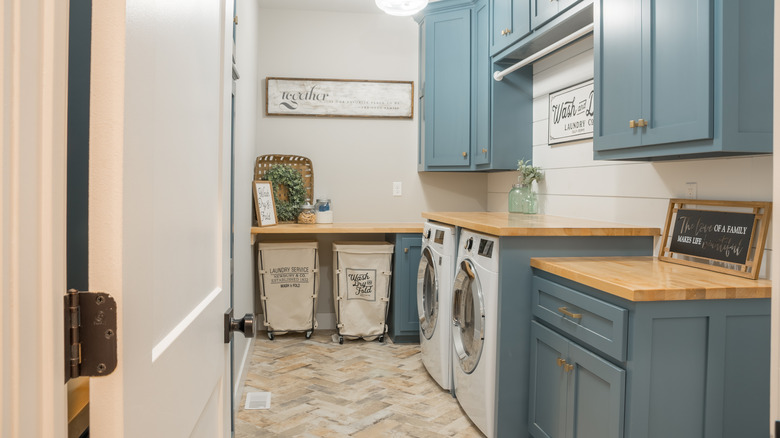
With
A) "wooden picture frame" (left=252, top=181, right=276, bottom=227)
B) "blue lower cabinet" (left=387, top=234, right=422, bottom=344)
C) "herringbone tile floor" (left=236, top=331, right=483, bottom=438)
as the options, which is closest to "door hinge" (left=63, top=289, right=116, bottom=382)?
"herringbone tile floor" (left=236, top=331, right=483, bottom=438)

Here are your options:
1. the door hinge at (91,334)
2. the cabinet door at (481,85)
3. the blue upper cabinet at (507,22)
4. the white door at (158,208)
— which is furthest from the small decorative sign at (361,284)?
the door hinge at (91,334)

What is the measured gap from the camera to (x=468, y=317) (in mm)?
2652

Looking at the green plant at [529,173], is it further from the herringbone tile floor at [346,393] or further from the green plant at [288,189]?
the green plant at [288,189]

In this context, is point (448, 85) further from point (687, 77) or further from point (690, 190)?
point (687, 77)

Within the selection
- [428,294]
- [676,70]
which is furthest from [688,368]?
[428,294]

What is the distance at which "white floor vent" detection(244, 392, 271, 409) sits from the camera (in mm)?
2859

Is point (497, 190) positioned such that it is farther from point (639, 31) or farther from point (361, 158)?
point (639, 31)

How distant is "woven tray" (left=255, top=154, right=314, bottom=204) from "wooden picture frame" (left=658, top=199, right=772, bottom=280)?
270 centimetres

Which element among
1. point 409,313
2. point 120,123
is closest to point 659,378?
point 120,123

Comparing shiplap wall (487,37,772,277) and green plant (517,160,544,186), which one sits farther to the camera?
green plant (517,160,544,186)

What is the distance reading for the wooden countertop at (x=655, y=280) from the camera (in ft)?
5.36

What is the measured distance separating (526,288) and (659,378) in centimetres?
73

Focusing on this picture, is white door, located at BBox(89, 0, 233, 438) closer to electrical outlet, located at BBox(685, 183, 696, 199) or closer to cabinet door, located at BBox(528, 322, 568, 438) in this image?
cabinet door, located at BBox(528, 322, 568, 438)

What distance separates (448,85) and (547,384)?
236 centimetres
